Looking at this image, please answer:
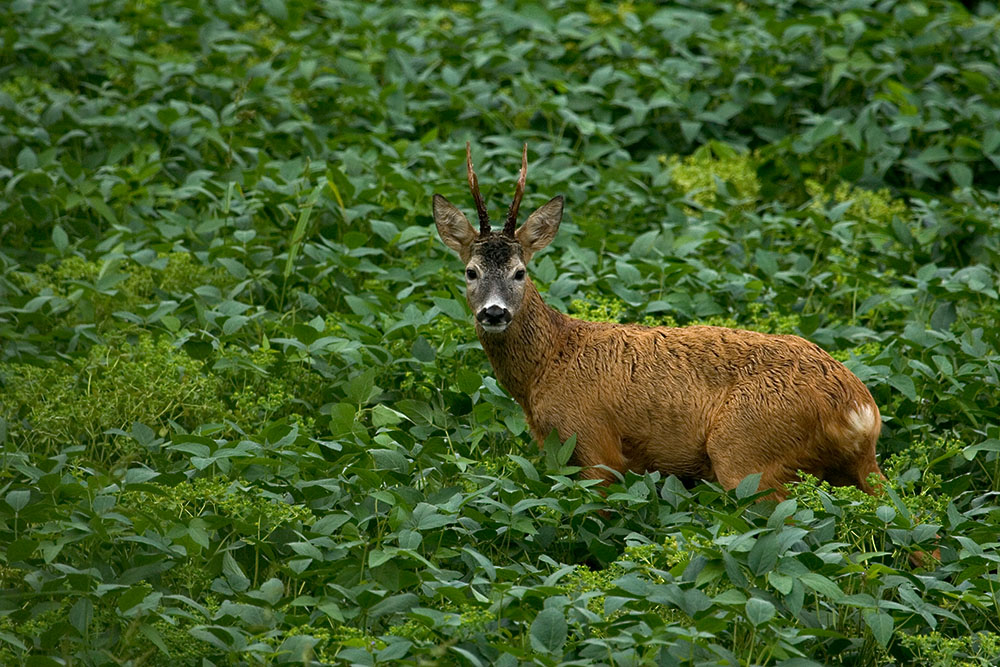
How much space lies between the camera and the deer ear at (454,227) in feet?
21.8

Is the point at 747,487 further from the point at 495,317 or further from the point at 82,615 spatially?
the point at 82,615

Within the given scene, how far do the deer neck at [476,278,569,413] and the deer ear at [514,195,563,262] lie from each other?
31 centimetres

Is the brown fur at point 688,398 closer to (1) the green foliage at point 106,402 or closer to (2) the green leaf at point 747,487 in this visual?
(2) the green leaf at point 747,487

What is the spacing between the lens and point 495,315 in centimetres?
613

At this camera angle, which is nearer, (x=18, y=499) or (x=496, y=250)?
(x=18, y=499)

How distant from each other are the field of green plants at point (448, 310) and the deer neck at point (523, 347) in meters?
0.20

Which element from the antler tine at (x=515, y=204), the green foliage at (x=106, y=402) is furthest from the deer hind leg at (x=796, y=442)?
the green foliage at (x=106, y=402)

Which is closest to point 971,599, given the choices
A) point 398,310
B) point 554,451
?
point 554,451

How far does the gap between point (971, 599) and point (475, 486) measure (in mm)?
2080

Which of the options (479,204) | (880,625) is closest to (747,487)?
(880,625)

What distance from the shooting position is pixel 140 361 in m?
6.98

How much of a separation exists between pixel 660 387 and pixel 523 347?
0.74 metres

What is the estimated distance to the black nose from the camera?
6133 mm

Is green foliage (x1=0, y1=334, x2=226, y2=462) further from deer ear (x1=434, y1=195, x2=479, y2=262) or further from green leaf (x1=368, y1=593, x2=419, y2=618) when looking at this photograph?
green leaf (x1=368, y1=593, x2=419, y2=618)
